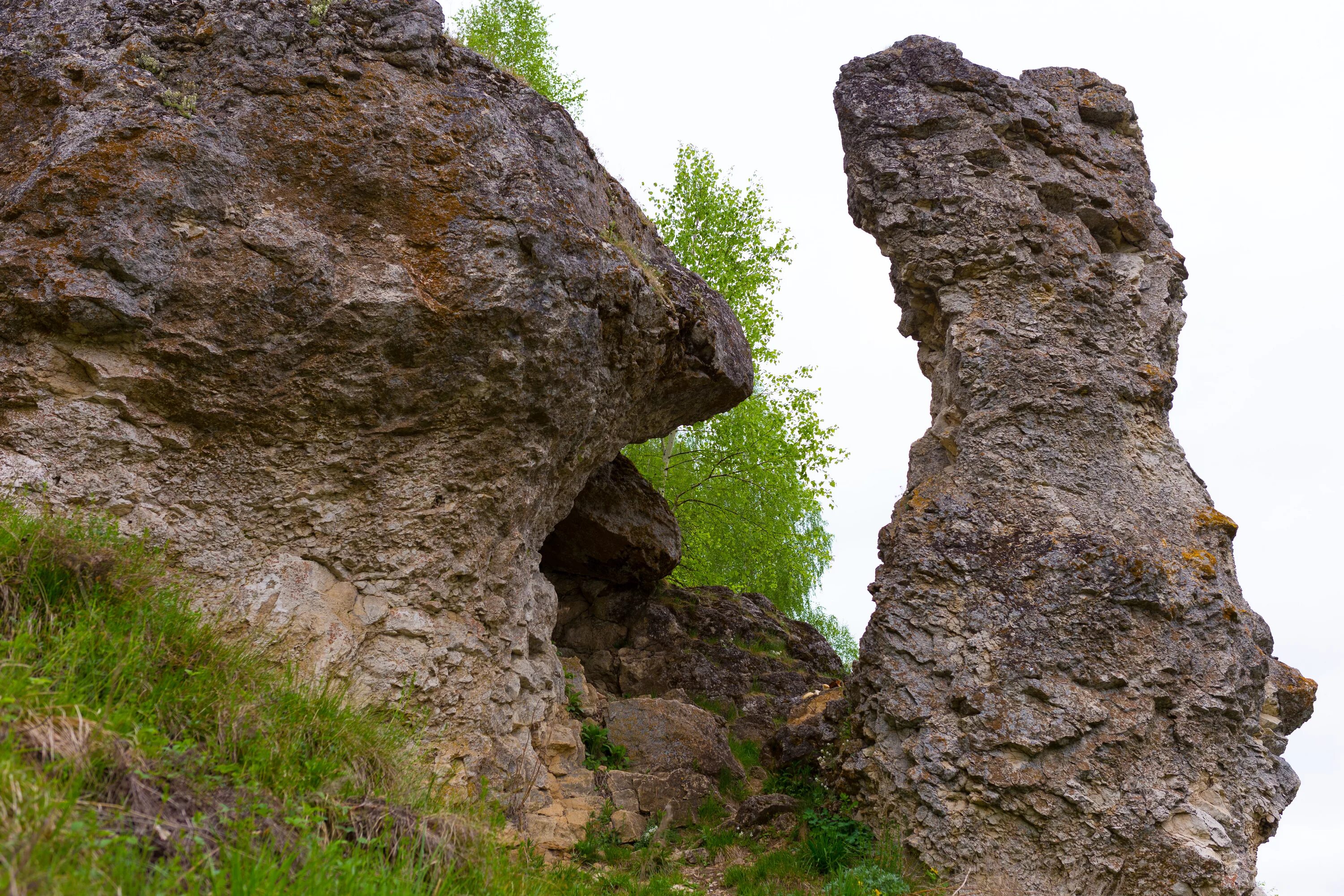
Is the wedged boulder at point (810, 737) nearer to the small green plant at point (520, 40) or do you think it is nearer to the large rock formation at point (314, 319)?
the large rock formation at point (314, 319)

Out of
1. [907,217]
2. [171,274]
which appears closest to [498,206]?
[171,274]

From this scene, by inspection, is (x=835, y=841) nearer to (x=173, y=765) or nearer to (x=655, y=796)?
A: (x=655, y=796)

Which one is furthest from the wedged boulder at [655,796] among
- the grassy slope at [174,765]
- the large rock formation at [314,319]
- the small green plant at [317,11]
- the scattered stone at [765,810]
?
the small green plant at [317,11]

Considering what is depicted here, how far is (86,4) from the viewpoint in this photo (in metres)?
6.07

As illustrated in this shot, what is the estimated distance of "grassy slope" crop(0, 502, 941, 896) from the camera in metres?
2.72

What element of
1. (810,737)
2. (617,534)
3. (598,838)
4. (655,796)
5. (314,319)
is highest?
(314,319)

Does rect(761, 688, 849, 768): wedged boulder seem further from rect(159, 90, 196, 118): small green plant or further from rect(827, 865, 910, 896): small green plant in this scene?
rect(159, 90, 196, 118): small green plant

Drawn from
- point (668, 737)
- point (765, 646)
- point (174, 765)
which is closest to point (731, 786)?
point (668, 737)

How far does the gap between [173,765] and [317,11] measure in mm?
5461

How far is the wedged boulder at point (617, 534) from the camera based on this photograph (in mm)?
10352

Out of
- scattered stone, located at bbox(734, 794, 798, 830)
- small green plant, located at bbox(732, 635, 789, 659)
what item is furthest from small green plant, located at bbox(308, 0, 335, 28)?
small green plant, located at bbox(732, 635, 789, 659)

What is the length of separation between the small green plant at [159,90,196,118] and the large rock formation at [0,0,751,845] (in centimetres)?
1

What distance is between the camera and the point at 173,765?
11.1 feet

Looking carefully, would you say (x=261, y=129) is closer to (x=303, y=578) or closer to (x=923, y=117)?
(x=303, y=578)
